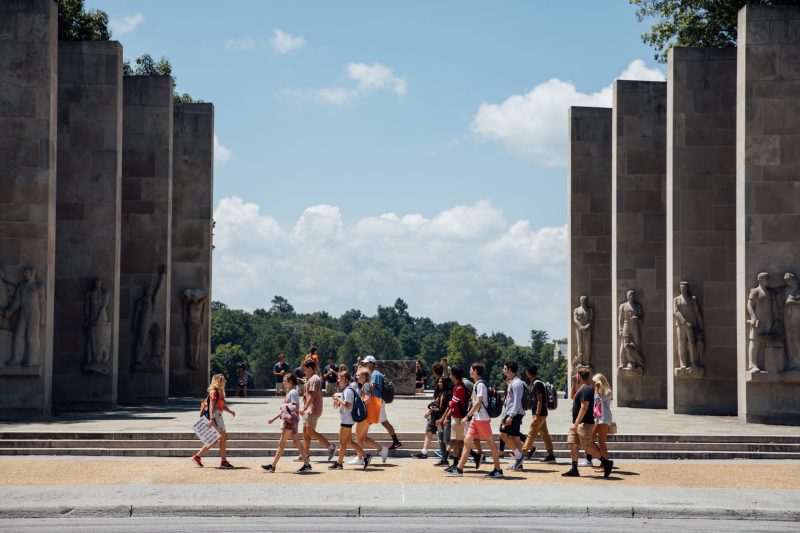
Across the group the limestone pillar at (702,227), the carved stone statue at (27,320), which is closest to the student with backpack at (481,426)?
the carved stone statue at (27,320)

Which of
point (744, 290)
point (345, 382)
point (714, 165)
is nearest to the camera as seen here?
point (345, 382)

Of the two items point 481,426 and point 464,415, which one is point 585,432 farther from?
point 464,415

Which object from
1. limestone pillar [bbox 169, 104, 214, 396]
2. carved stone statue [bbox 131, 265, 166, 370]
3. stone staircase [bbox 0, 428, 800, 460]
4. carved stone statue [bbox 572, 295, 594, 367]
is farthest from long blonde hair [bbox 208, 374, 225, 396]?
carved stone statue [bbox 572, 295, 594, 367]

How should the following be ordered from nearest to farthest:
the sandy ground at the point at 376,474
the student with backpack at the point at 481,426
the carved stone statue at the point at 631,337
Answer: the sandy ground at the point at 376,474 → the student with backpack at the point at 481,426 → the carved stone statue at the point at 631,337

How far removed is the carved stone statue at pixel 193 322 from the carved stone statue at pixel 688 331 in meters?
15.9

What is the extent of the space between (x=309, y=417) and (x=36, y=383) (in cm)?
1112

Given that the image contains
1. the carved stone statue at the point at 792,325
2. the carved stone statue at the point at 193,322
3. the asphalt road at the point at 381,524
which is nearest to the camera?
the asphalt road at the point at 381,524

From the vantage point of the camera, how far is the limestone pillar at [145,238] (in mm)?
35094

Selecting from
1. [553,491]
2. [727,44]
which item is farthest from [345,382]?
[727,44]

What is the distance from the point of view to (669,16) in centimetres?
4222

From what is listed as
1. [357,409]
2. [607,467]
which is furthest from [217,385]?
[607,467]

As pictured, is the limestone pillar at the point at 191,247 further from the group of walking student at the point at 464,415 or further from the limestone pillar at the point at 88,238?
the group of walking student at the point at 464,415

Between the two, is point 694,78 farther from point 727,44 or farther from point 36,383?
point 36,383

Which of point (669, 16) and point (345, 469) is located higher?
point (669, 16)
